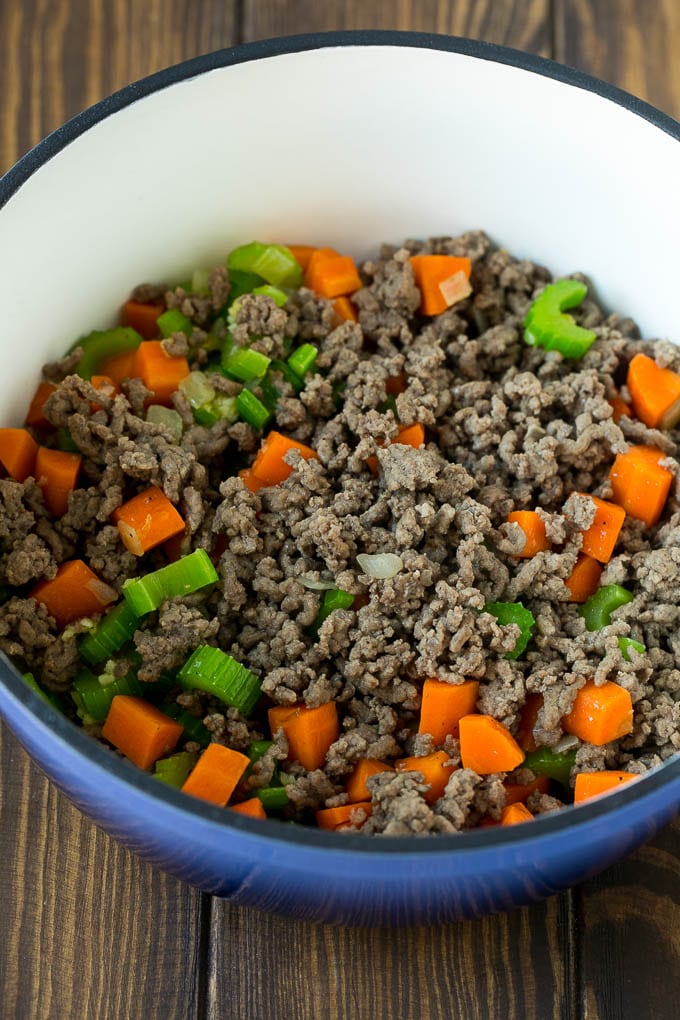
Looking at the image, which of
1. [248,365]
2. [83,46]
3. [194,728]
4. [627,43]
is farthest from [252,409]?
[627,43]

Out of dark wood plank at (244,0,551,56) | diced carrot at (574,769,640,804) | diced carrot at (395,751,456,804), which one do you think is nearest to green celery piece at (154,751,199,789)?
diced carrot at (395,751,456,804)

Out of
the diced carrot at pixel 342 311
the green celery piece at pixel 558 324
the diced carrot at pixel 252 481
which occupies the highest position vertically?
the green celery piece at pixel 558 324

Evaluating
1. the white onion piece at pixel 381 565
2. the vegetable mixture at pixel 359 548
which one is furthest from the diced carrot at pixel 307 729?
the white onion piece at pixel 381 565

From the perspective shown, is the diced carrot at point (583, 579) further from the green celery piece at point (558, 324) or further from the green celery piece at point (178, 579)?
the green celery piece at point (178, 579)

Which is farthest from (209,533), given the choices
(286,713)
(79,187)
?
(79,187)

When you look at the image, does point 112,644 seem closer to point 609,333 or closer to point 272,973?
point 272,973
